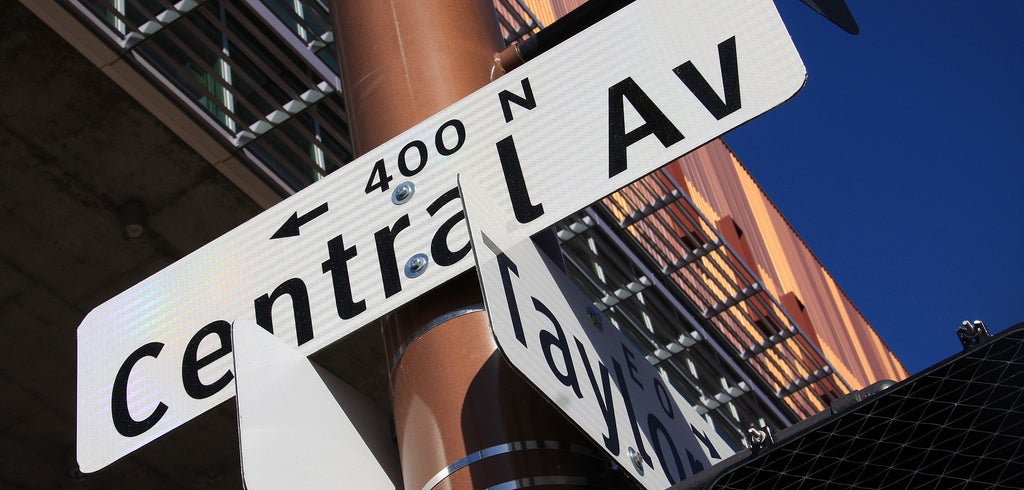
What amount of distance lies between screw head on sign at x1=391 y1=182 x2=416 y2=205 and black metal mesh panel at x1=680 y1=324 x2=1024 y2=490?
136 centimetres

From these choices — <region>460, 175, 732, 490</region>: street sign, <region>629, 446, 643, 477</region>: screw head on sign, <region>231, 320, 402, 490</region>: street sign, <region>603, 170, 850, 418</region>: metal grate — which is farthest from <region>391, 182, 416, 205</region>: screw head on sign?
→ <region>603, 170, 850, 418</region>: metal grate

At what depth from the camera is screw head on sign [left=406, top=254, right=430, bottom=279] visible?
291 cm

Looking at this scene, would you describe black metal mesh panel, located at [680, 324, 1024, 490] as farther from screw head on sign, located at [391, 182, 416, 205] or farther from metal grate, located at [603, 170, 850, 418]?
metal grate, located at [603, 170, 850, 418]

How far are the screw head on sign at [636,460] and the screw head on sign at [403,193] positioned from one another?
0.89m

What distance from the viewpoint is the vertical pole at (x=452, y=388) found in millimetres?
2627

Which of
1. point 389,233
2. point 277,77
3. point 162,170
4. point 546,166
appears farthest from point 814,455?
point 162,170

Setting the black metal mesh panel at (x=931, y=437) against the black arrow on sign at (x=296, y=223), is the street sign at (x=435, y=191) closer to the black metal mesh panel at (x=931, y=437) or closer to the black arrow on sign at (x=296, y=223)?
the black arrow on sign at (x=296, y=223)

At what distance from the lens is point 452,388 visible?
9.09 feet

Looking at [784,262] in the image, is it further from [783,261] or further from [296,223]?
[296,223]

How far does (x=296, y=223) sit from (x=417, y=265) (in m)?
0.55

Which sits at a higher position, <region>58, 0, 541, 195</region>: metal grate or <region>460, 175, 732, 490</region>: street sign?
<region>58, 0, 541, 195</region>: metal grate

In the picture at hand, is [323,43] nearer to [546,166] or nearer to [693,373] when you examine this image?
[693,373]

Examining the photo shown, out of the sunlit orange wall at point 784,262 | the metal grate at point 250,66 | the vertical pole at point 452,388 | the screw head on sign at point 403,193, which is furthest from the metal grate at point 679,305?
the screw head on sign at point 403,193

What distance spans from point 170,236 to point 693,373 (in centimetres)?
466
